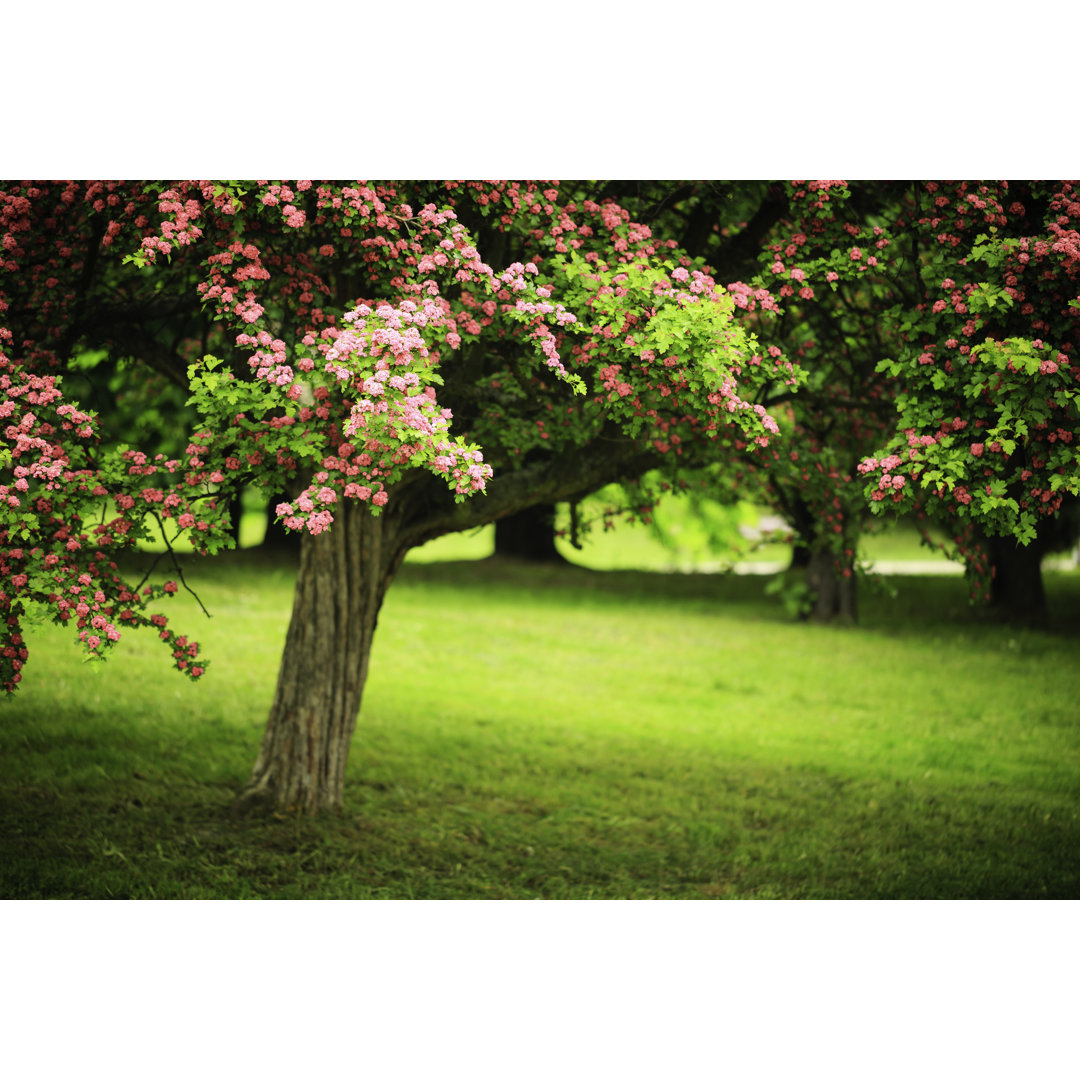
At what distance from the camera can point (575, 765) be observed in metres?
10.9

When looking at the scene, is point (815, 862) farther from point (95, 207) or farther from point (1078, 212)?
point (95, 207)

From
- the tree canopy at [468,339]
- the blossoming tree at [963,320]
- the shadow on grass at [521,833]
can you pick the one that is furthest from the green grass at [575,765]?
the blossoming tree at [963,320]

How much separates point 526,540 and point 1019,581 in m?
10.7

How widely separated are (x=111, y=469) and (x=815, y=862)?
648 cm

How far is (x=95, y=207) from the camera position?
20.7 feet

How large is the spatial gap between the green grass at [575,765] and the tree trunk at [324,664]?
14.0 inches

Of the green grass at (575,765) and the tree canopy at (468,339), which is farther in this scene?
the green grass at (575,765)

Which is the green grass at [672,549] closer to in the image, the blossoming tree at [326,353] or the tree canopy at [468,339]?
the tree canopy at [468,339]

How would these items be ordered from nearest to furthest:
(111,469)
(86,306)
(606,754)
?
(111,469)
(86,306)
(606,754)

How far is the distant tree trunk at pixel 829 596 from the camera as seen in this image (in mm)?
18219

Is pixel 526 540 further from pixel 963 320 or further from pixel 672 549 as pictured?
pixel 963 320

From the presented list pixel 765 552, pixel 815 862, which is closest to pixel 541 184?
pixel 815 862

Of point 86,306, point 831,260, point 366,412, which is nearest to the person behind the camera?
point 366,412

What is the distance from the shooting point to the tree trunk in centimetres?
825
